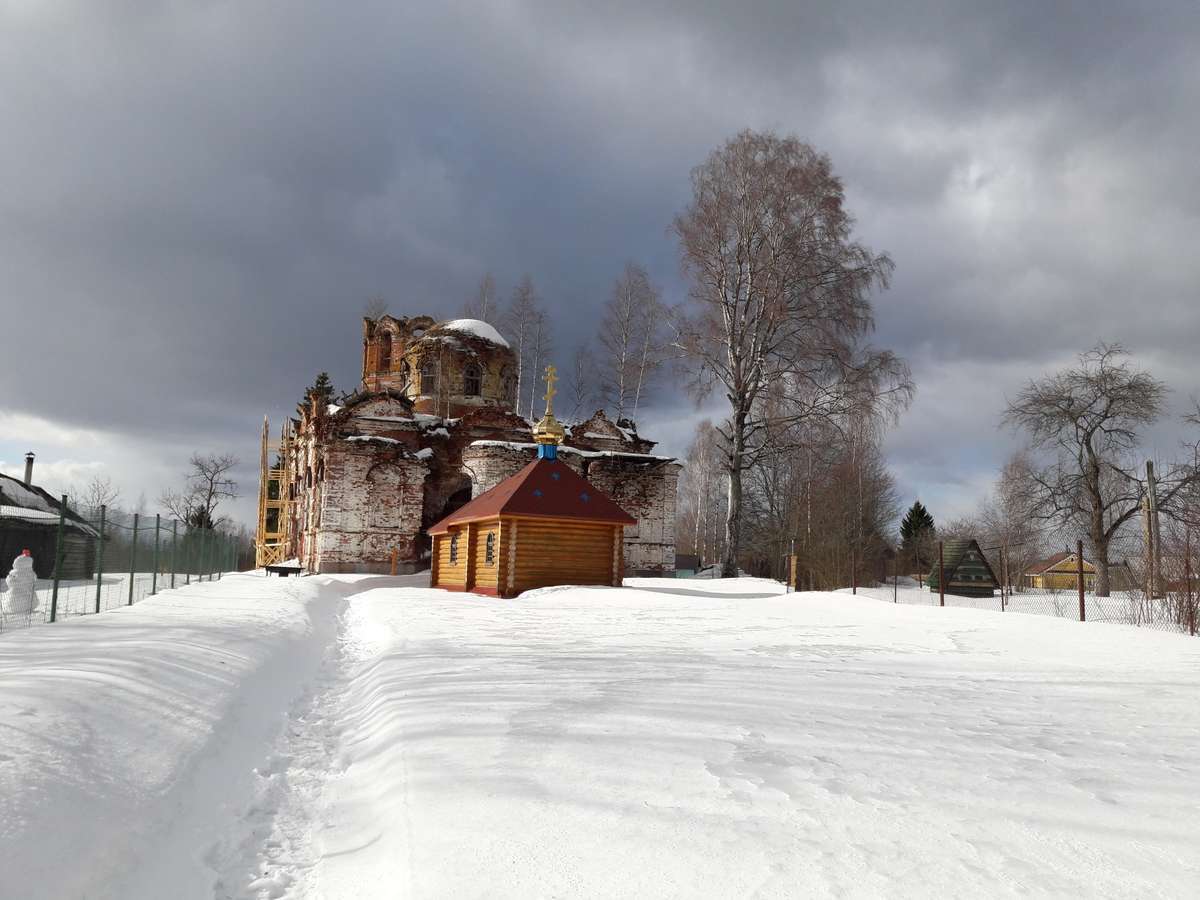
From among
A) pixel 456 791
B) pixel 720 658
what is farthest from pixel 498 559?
pixel 456 791

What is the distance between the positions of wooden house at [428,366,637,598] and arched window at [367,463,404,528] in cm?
851

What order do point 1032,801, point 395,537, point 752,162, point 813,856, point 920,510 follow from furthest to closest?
point 920,510 < point 395,537 < point 752,162 < point 1032,801 < point 813,856

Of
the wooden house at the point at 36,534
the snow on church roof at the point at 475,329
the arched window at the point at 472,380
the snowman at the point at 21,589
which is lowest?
the snowman at the point at 21,589

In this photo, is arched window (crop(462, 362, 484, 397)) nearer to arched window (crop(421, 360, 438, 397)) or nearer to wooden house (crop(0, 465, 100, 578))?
arched window (crop(421, 360, 438, 397))

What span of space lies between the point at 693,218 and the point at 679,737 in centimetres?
2170

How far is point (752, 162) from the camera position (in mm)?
23641

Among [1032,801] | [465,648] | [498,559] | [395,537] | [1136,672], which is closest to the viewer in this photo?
[1032,801]

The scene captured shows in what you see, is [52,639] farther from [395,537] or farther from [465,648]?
[395,537]

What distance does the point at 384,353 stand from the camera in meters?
43.3

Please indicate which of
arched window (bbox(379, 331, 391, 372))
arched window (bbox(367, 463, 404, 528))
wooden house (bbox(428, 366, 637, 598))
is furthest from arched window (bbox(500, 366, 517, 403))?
wooden house (bbox(428, 366, 637, 598))

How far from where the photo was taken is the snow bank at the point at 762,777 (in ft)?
10.1

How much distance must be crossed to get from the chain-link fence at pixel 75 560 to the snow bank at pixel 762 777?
228 inches

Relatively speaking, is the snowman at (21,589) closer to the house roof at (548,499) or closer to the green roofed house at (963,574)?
the house roof at (548,499)

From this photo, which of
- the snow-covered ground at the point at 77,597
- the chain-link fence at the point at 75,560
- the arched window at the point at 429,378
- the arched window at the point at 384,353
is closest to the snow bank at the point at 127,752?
the snow-covered ground at the point at 77,597
